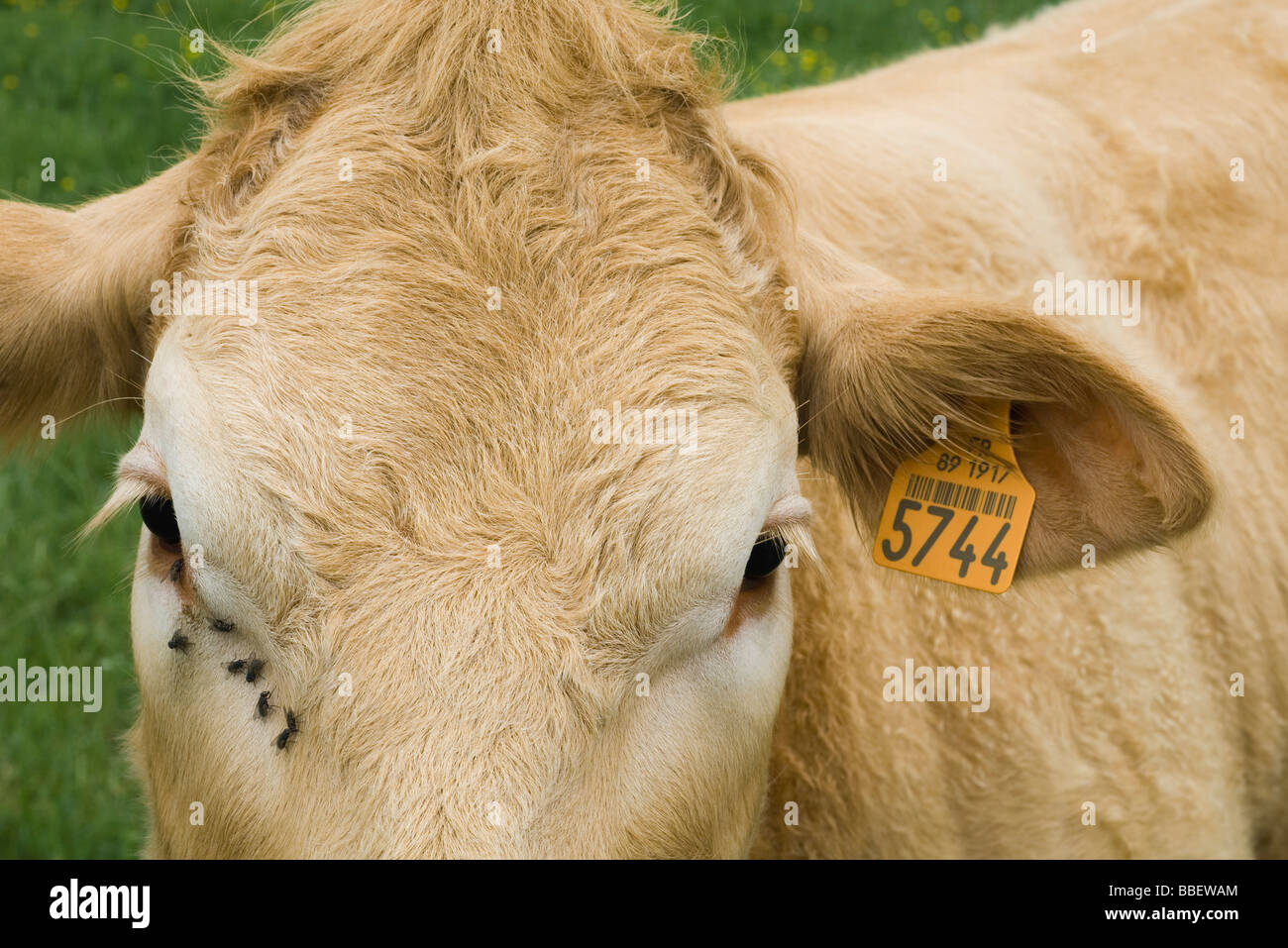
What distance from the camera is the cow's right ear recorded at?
8.95 ft

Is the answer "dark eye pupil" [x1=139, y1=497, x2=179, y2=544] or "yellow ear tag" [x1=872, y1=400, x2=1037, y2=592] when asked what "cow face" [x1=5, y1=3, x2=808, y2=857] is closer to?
"dark eye pupil" [x1=139, y1=497, x2=179, y2=544]

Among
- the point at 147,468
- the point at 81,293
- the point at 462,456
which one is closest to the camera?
the point at 462,456

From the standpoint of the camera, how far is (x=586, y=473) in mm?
2180

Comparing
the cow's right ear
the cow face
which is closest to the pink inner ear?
the cow face

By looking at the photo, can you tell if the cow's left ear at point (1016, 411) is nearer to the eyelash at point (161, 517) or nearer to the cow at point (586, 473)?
the cow at point (586, 473)

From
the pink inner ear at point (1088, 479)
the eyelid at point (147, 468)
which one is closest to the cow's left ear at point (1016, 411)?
the pink inner ear at point (1088, 479)

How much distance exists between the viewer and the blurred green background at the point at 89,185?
17.0ft

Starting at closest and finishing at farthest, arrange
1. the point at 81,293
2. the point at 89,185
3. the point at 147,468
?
1. the point at 147,468
2. the point at 81,293
3. the point at 89,185

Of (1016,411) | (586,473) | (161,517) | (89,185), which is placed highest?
(586,473)

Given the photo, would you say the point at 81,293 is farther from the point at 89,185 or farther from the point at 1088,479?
the point at 89,185

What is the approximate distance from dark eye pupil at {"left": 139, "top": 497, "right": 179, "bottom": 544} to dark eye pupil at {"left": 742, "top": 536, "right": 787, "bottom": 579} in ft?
3.27

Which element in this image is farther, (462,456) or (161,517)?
(161,517)

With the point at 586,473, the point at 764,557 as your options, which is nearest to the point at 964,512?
the point at 764,557

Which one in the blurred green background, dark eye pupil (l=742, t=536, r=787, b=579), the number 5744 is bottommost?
the blurred green background
